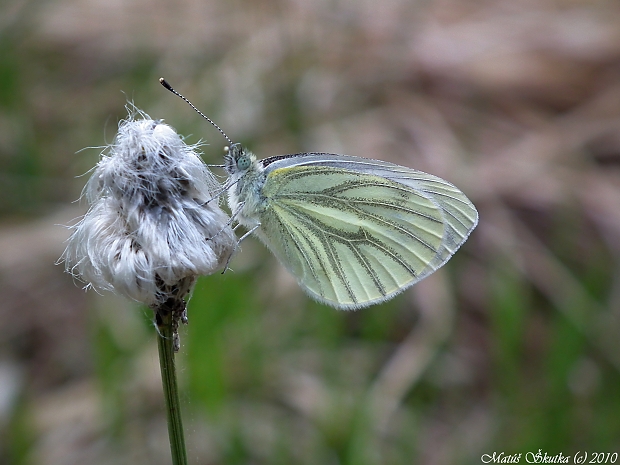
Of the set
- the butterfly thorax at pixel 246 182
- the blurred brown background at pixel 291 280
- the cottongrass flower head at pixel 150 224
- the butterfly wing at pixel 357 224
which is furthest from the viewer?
the blurred brown background at pixel 291 280

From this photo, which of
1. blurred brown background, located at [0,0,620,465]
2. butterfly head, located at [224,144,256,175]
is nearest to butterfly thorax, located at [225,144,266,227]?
butterfly head, located at [224,144,256,175]

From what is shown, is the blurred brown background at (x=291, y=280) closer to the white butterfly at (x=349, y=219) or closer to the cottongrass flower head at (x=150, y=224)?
the white butterfly at (x=349, y=219)

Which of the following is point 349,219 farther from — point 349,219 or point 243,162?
point 243,162

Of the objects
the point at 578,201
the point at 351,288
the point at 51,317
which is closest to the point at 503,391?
the point at 351,288

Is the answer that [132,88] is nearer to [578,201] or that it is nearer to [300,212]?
[300,212]

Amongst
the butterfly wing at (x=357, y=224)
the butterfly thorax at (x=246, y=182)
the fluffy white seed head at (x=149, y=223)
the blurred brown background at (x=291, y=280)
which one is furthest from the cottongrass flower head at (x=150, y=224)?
the blurred brown background at (x=291, y=280)

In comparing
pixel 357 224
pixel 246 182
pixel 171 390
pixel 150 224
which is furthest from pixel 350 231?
pixel 171 390

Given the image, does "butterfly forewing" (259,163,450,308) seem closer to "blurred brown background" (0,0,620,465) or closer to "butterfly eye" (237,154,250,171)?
"butterfly eye" (237,154,250,171)
